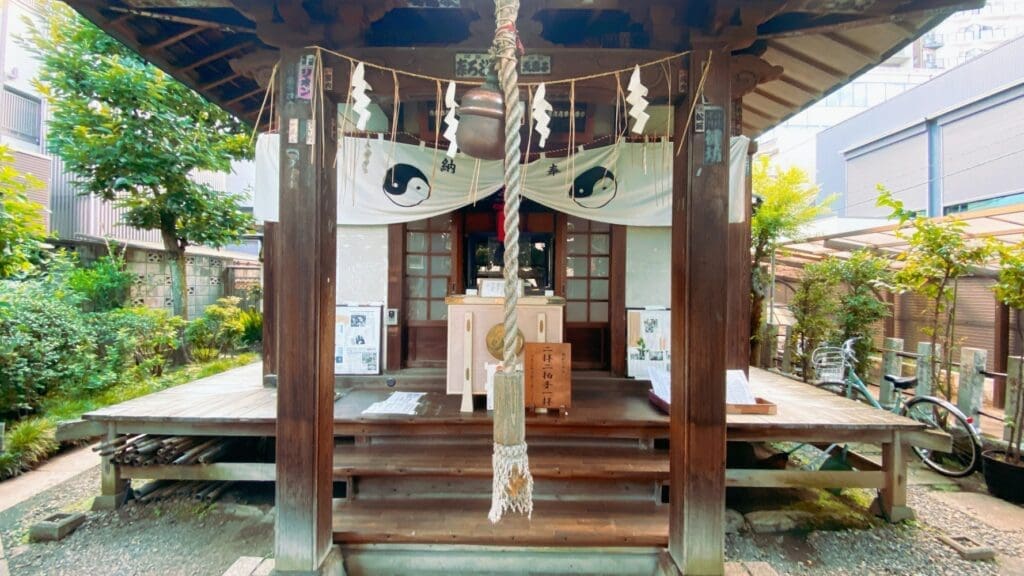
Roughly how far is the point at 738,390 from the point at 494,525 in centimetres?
261

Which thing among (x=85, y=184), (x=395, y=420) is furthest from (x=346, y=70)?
(x=85, y=184)

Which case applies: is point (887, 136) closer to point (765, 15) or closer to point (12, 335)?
point (765, 15)

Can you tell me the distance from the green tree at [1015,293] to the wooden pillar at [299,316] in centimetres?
642

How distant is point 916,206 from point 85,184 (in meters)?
23.6

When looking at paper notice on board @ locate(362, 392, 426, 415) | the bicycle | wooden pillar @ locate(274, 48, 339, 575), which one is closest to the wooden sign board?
paper notice on board @ locate(362, 392, 426, 415)

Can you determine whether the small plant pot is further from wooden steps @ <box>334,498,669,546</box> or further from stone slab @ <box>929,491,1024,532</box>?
wooden steps @ <box>334,498,669,546</box>

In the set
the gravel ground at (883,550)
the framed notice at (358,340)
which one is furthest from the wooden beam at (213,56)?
the gravel ground at (883,550)

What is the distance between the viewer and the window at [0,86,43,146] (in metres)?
9.53

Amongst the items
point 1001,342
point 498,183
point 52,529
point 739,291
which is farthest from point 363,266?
point 1001,342

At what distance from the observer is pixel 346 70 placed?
265 centimetres

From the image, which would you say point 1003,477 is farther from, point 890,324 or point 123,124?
point 123,124

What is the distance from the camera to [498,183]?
470 centimetres

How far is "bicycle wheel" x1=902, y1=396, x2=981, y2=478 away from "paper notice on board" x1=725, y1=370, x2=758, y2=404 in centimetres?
227

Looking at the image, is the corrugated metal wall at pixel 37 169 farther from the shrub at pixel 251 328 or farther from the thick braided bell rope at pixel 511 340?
the thick braided bell rope at pixel 511 340
